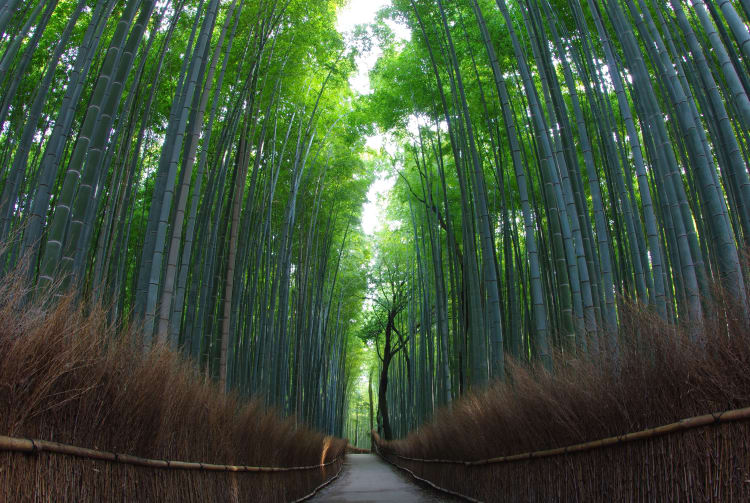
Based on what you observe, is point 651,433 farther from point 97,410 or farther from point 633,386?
point 97,410

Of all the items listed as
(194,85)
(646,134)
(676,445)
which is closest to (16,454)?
(676,445)

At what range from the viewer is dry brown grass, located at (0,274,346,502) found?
47.4 inches

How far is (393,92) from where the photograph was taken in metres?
7.73

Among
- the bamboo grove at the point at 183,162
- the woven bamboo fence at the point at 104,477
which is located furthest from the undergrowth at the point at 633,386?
the bamboo grove at the point at 183,162

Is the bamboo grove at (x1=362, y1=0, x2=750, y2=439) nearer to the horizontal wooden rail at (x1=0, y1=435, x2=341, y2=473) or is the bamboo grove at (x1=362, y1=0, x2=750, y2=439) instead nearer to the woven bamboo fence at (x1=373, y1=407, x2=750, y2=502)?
the woven bamboo fence at (x1=373, y1=407, x2=750, y2=502)

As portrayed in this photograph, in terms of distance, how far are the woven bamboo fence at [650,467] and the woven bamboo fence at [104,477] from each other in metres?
1.54

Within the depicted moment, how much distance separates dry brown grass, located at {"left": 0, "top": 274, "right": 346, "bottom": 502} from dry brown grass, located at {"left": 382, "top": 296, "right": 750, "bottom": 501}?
152 centimetres

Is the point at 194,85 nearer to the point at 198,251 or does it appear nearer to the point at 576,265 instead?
the point at 198,251

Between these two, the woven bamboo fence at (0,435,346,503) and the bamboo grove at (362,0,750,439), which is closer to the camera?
the woven bamboo fence at (0,435,346,503)

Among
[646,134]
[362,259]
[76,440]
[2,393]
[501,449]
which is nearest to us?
[2,393]

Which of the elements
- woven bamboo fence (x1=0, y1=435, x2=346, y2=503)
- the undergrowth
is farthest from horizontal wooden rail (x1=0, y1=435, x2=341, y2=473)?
the undergrowth

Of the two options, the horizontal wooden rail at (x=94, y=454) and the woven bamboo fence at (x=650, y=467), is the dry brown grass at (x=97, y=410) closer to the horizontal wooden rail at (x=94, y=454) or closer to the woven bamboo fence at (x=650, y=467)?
the horizontal wooden rail at (x=94, y=454)

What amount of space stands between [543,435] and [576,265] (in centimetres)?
98

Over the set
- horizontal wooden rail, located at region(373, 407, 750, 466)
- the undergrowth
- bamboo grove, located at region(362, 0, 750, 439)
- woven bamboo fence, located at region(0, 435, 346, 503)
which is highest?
bamboo grove, located at region(362, 0, 750, 439)
